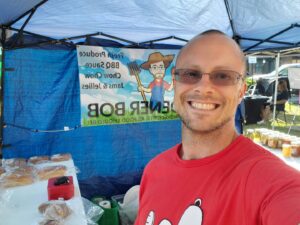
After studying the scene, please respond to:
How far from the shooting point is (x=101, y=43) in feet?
11.2

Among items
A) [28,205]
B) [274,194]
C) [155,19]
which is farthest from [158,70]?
[274,194]

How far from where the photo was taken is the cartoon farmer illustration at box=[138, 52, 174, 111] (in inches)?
145

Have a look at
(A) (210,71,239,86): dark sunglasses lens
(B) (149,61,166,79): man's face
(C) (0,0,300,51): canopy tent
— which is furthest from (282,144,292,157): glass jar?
(A) (210,71,239,86): dark sunglasses lens

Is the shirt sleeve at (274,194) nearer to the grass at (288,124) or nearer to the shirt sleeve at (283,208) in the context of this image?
the shirt sleeve at (283,208)

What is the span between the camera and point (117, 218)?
2863mm

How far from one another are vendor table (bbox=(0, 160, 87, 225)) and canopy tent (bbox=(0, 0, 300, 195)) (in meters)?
1.22

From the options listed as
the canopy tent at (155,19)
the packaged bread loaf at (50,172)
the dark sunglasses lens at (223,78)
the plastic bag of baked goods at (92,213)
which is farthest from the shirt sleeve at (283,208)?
the canopy tent at (155,19)

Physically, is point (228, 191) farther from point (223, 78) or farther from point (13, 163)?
point (13, 163)

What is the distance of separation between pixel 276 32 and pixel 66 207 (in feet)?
9.53

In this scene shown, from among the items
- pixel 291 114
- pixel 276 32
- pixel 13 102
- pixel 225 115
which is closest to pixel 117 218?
pixel 13 102

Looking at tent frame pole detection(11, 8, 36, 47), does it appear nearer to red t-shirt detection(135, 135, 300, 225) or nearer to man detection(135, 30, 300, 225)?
man detection(135, 30, 300, 225)

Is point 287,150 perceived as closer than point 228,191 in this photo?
No

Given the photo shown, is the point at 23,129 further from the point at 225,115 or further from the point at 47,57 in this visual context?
the point at 225,115

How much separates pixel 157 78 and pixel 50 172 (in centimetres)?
194
